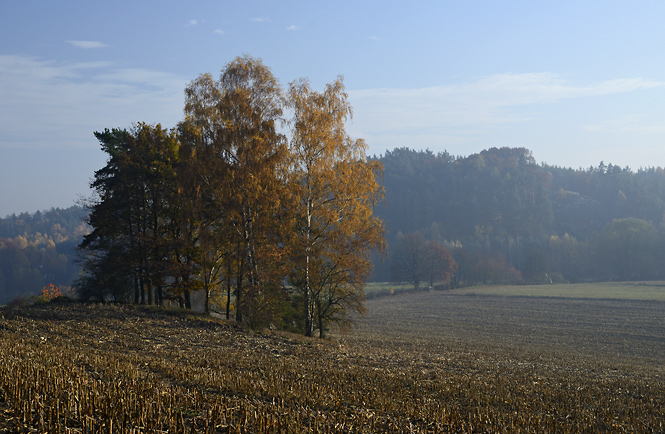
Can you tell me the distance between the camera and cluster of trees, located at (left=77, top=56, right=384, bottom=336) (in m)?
30.1

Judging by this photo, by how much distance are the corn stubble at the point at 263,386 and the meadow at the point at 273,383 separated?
0.15 ft

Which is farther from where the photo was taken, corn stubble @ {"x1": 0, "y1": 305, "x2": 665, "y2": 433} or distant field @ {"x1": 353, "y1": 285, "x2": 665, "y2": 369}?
distant field @ {"x1": 353, "y1": 285, "x2": 665, "y2": 369}

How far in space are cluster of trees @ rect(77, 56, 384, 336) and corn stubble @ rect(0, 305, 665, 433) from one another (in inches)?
168

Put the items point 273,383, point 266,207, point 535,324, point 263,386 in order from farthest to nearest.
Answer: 1. point 535,324
2. point 266,207
3. point 273,383
4. point 263,386

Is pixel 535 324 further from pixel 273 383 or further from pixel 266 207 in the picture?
pixel 273 383

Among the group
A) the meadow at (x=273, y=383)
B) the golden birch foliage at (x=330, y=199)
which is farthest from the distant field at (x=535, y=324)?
the golden birch foliage at (x=330, y=199)

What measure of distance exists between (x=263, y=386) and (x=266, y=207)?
Result: 1744 centimetres

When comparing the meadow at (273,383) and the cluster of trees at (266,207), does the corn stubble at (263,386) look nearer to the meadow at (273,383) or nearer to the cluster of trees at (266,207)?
the meadow at (273,383)

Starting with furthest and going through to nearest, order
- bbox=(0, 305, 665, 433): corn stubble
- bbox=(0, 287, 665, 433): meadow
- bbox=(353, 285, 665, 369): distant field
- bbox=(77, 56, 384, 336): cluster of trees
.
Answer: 1. bbox=(353, 285, 665, 369): distant field
2. bbox=(77, 56, 384, 336): cluster of trees
3. bbox=(0, 287, 665, 433): meadow
4. bbox=(0, 305, 665, 433): corn stubble

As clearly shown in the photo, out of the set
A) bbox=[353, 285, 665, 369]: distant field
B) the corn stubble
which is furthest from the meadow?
bbox=[353, 285, 665, 369]: distant field

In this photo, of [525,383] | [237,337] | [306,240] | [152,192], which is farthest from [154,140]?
[525,383]

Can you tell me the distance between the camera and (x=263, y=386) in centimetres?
1331

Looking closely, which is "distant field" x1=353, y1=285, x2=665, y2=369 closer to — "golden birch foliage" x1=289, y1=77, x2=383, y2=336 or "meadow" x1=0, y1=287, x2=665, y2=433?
"meadow" x1=0, y1=287, x2=665, y2=433

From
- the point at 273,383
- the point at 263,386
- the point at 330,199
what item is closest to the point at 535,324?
the point at 330,199
